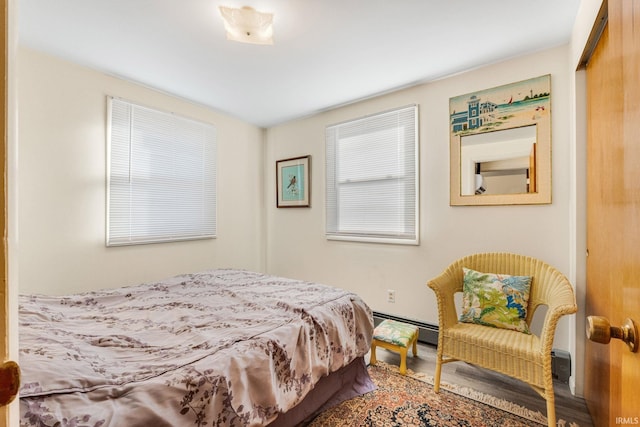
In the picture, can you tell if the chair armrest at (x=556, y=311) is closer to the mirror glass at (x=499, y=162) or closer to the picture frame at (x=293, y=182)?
the mirror glass at (x=499, y=162)

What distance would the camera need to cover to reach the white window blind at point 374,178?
9.55ft

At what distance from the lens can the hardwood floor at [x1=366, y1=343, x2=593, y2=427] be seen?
177 centimetres

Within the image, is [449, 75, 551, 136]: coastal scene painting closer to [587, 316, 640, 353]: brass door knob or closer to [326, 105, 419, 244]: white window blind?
[326, 105, 419, 244]: white window blind

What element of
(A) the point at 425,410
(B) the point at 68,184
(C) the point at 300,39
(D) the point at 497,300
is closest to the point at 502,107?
(D) the point at 497,300

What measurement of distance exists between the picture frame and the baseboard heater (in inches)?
65.7

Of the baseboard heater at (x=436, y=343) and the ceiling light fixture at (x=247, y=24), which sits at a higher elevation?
the ceiling light fixture at (x=247, y=24)

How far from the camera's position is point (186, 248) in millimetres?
3232

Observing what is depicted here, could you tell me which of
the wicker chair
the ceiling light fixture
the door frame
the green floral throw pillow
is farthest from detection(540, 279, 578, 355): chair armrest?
the ceiling light fixture

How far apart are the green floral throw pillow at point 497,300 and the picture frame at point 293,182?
7.04 ft

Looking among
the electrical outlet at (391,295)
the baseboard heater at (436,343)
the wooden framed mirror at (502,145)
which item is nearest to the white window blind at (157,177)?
the electrical outlet at (391,295)

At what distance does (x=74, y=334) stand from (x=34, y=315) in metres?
0.38

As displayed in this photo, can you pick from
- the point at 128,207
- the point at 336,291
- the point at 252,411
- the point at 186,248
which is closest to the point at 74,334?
the point at 252,411

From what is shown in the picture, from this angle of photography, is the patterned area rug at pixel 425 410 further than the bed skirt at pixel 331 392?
Yes

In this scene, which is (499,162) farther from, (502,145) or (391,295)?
(391,295)
